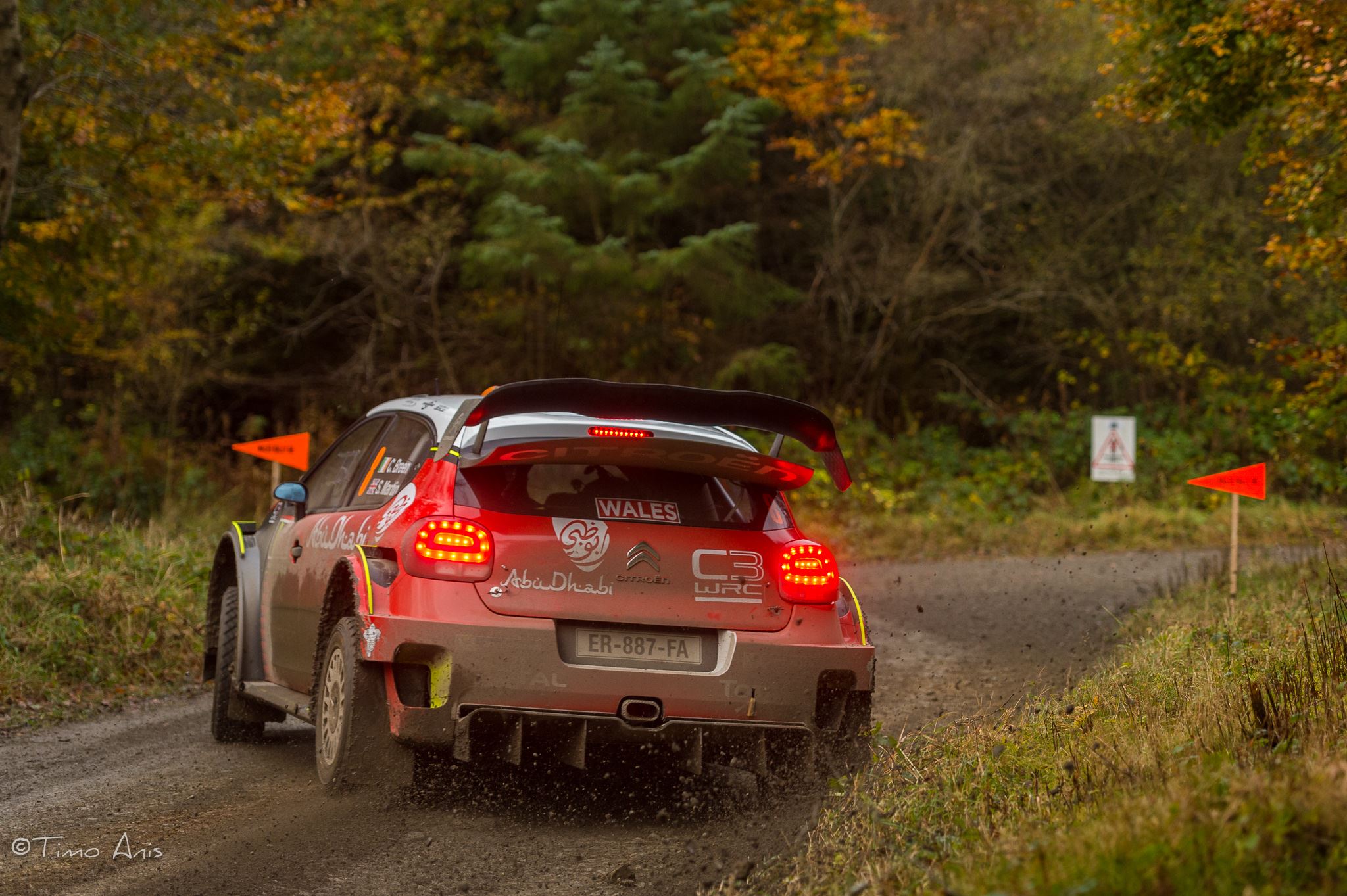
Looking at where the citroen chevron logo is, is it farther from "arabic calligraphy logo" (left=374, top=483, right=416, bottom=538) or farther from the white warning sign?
the white warning sign

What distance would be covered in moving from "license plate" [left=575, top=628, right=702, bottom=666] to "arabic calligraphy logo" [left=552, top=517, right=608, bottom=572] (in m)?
0.27

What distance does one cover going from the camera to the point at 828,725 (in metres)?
6.15

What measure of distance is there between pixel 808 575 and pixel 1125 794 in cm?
205

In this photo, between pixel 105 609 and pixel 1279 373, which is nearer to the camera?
pixel 105 609

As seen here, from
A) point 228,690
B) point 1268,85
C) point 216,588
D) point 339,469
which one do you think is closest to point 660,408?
point 339,469

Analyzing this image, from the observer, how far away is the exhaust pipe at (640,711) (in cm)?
576

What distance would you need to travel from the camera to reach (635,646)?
5.87 meters

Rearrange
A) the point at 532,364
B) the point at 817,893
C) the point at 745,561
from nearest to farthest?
the point at 817,893, the point at 745,561, the point at 532,364

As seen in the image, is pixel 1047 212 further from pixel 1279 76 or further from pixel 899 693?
pixel 899 693

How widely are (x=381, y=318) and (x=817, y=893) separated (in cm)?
2343

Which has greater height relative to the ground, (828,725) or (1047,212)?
(1047,212)

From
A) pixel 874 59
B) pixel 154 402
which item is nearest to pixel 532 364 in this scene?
pixel 154 402

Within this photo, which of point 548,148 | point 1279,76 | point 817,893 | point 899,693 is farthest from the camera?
point 548,148

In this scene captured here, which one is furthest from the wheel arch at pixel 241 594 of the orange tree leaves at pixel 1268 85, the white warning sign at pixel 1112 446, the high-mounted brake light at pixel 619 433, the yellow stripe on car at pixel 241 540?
the white warning sign at pixel 1112 446
